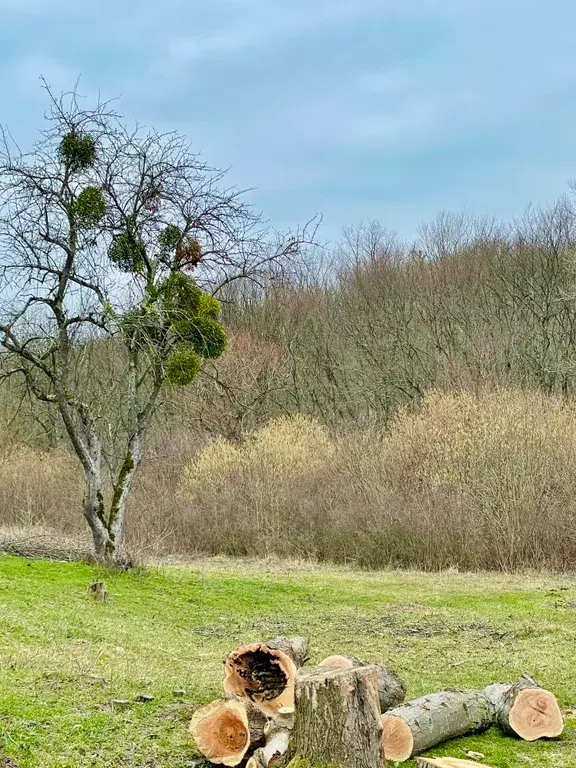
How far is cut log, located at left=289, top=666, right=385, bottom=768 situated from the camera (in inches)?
169

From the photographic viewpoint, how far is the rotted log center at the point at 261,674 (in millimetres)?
5504

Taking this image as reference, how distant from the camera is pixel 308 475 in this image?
2369cm

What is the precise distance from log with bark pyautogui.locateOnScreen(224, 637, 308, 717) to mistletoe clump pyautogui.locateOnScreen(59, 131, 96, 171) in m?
8.72

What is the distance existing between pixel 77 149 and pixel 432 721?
958 centimetres

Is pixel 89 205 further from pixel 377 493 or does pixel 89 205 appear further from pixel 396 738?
pixel 377 493

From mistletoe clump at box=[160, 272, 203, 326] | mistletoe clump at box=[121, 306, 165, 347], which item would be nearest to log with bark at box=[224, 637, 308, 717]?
mistletoe clump at box=[121, 306, 165, 347]

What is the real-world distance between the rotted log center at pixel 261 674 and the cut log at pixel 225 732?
1.53 feet

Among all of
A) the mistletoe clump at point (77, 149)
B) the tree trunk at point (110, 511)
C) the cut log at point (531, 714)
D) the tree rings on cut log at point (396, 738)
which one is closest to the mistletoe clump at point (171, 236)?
the mistletoe clump at point (77, 149)

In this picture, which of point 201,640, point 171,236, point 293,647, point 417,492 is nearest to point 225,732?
point 293,647

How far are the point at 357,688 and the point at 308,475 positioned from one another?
19.4 m

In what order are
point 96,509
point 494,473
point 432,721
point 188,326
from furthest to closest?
point 494,473 < point 96,509 < point 188,326 < point 432,721

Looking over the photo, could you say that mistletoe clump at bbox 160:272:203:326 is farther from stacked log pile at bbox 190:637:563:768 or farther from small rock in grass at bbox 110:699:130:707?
small rock in grass at bbox 110:699:130:707

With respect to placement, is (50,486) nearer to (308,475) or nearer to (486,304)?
(308,475)

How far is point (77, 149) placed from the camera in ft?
40.0
